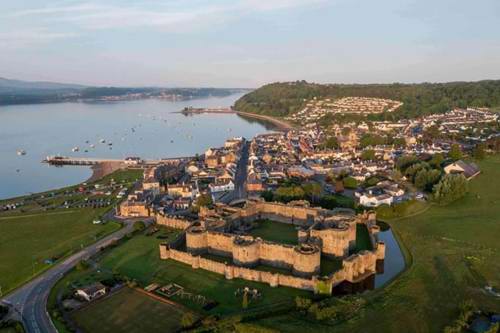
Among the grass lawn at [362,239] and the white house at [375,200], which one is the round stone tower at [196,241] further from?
the white house at [375,200]

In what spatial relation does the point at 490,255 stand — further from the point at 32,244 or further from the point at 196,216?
the point at 32,244

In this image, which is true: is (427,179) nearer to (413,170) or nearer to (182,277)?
(413,170)

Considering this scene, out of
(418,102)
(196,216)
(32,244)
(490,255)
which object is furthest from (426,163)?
(418,102)

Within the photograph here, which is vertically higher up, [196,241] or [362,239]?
[196,241]

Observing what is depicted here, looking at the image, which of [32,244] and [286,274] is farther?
[32,244]

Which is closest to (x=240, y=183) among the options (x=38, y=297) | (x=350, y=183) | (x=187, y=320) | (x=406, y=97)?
(x=350, y=183)

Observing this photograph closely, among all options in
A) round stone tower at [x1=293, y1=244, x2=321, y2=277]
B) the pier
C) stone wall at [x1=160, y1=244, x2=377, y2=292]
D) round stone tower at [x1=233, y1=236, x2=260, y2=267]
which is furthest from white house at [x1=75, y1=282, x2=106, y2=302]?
the pier

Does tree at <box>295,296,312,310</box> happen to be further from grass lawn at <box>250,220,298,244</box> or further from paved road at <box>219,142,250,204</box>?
paved road at <box>219,142,250,204</box>
